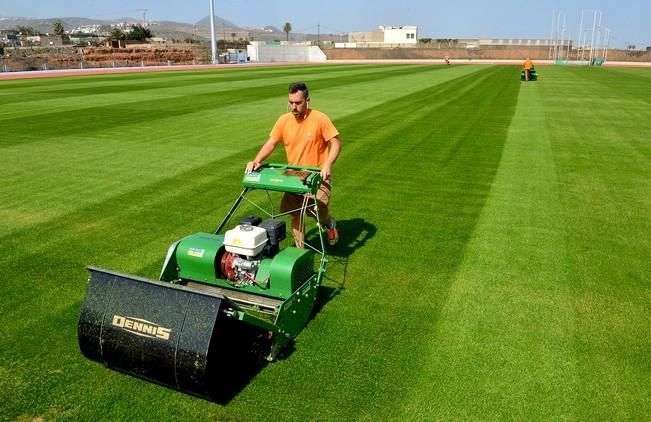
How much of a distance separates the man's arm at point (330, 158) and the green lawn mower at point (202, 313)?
0.76 meters

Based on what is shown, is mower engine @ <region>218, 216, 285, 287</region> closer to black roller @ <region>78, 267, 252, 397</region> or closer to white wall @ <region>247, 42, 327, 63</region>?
black roller @ <region>78, 267, 252, 397</region>

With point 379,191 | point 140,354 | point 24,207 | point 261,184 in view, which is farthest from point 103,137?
point 140,354

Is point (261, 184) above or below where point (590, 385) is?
above

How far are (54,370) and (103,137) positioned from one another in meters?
10.6

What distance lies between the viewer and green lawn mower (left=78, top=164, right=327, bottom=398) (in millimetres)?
3547

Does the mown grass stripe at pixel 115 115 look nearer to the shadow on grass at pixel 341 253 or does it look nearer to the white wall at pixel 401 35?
the shadow on grass at pixel 341 253

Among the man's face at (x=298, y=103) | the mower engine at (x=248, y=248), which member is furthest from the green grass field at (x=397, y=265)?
the man's face at (x=298, y=103)

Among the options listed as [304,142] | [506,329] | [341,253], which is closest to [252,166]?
[304,142]

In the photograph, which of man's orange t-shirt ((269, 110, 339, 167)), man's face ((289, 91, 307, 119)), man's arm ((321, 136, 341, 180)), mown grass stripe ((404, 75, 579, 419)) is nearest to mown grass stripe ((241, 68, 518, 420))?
mown grass stripe ((404, 75, 579, 419))

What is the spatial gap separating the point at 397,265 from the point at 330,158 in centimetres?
158

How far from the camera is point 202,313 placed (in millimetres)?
3537

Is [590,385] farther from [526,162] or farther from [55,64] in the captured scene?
[55,64]

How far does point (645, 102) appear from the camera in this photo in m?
21.9

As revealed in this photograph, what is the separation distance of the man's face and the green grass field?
6.25 feet
